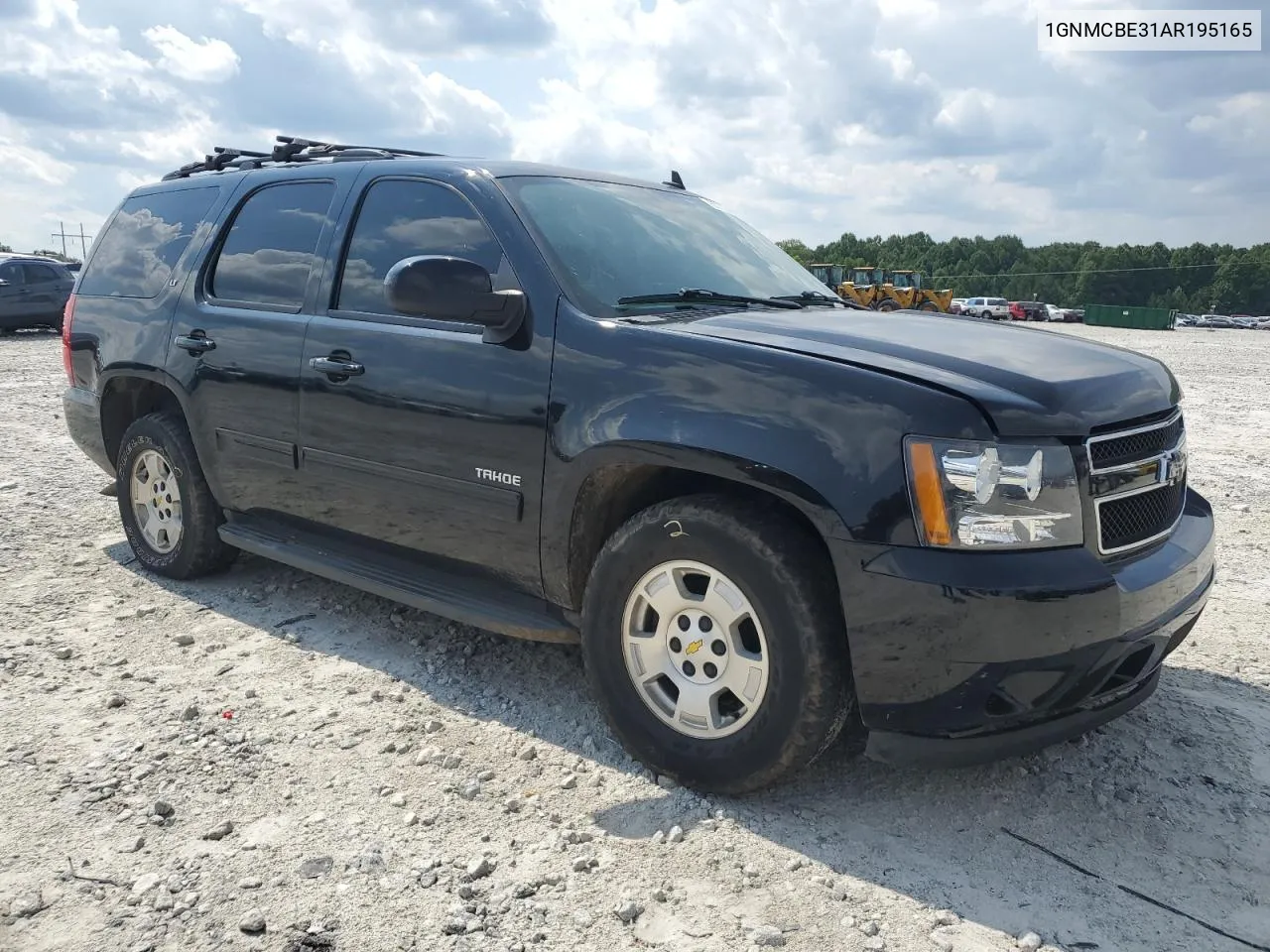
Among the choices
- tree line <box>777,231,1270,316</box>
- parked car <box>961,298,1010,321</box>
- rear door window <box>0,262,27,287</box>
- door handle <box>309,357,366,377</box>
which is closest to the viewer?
door handle <box>309,357,366,377</box>

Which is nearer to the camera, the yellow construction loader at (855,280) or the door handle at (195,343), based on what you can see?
the door handle at (195,343)

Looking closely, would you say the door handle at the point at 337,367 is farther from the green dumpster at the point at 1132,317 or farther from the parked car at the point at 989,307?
the green dumpster at the point at 1132,317

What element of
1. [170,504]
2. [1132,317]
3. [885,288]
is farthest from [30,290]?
[1132,317]

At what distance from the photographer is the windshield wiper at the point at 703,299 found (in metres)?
3.44

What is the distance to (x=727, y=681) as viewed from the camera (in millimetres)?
2936

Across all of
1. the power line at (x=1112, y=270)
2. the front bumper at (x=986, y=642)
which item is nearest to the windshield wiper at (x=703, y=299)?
the front bumper at (x=986, y=642)

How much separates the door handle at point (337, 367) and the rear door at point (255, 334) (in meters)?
0.16

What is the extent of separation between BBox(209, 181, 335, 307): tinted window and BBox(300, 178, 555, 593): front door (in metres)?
0.27

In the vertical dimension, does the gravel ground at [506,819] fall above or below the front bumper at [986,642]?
below

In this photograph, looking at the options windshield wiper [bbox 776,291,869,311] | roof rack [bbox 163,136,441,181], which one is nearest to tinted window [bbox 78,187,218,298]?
roof rack [bbox 163,136,441,181]

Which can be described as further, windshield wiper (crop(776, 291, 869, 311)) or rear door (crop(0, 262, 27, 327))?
rear door (crop(0, 262, 27, 327))

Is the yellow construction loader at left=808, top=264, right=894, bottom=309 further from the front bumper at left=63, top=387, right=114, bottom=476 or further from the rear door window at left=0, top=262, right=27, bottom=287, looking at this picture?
the front bumper at left=63, top=387, right=114, bottom=476

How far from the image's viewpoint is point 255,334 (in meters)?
4.25

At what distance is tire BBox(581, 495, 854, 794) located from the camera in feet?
9.02
